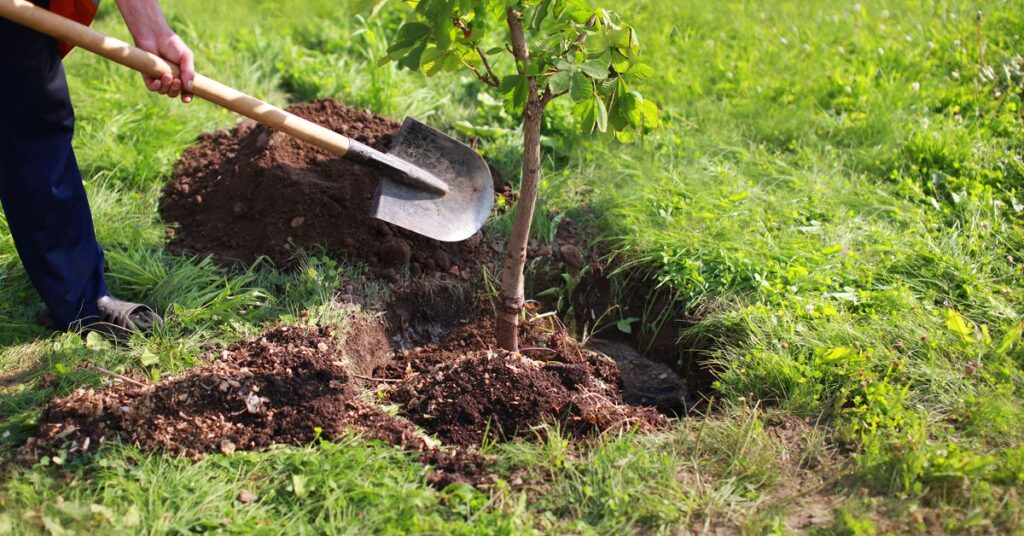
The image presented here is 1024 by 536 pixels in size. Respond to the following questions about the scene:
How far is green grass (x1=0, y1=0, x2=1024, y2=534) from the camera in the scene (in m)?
2.68

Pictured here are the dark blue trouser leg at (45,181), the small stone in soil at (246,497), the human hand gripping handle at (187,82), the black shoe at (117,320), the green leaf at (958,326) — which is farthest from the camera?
the black shoe at (117,320)

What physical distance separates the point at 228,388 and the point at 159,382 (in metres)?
0.26

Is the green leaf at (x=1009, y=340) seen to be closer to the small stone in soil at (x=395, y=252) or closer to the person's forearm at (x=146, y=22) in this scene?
the small stone in soil at (x=395, y=252)

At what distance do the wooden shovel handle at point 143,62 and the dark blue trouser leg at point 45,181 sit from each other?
147 millimetres

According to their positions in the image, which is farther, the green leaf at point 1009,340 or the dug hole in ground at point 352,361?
the green leaf at point 1009,340

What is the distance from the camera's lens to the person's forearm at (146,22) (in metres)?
3.12

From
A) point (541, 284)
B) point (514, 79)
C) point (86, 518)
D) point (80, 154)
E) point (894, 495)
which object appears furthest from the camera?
point (80, 154)

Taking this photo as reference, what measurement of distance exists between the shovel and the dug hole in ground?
0.64ft

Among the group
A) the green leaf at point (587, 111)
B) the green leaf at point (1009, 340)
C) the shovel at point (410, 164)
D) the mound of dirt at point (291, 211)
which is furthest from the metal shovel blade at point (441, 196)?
the green leaf at point (1009, 340)

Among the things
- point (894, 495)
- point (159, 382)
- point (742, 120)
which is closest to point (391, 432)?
point (159, 382)

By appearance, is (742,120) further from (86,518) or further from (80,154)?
(86,518)

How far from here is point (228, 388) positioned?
3008 millimetres

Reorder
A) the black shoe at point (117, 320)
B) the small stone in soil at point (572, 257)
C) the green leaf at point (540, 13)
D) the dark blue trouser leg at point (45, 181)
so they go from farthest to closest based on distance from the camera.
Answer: the small stone in soil at point (572, 257) < the black shoe at point (117, 320) < the dark blue trouser leg at point (45, 181) < the green leaf at point (540, 13)

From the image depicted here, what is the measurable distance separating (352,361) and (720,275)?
1553 millimetres
